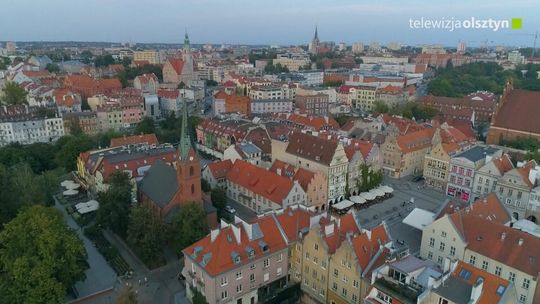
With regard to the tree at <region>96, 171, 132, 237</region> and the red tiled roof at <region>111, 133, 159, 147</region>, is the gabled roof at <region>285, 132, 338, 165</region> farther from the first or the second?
the red tiled roof at <region>111, 133, 159, 147</region>

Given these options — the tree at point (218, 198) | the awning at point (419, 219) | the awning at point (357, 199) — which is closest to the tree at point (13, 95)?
the tree at point (218, 198)

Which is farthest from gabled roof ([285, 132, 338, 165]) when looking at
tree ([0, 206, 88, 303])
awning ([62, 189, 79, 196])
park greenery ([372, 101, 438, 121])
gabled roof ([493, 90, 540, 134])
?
park greenery ([372, 101, 438, 121])

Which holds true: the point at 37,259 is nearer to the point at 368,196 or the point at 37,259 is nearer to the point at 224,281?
the point at 224,281

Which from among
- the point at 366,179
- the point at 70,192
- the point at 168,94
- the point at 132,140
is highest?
the point at 168,94

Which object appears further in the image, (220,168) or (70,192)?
(220,168)

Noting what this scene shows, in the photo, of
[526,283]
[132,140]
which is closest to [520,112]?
[526,283]

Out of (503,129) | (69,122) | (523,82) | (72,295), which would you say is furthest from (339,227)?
(523,82)
